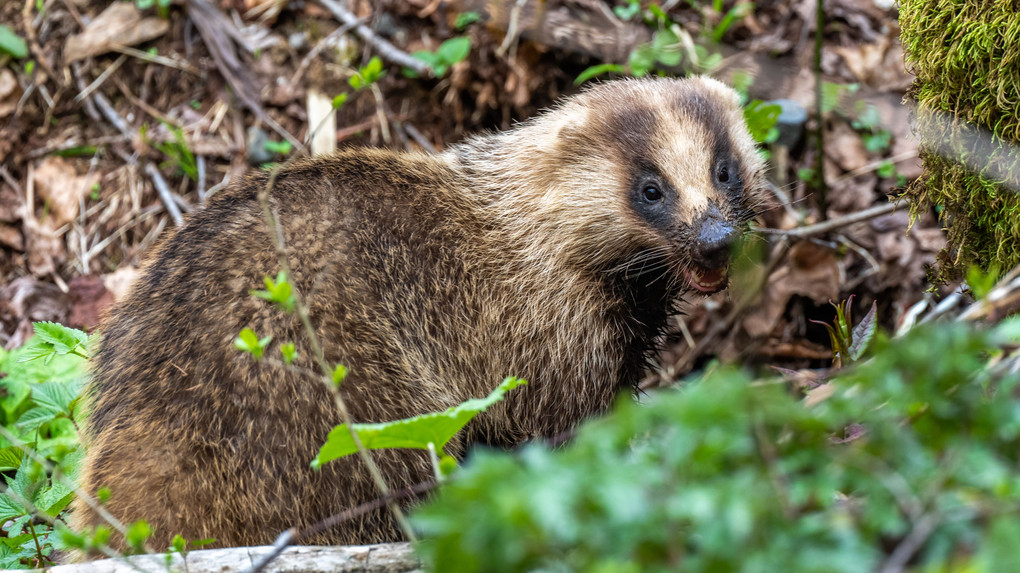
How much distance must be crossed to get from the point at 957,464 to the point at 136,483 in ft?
9.86

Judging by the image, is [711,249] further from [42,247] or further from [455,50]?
[42,247]

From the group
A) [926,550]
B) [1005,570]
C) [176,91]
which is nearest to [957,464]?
[926,550]

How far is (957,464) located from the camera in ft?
5.30

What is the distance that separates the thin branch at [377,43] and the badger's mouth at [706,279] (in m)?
3.63

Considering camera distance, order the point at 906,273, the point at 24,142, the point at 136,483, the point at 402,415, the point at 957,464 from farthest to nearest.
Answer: the point at 24,142
the point at 906,273
the point at 402,415
the point at 136,483
the point at 957,464

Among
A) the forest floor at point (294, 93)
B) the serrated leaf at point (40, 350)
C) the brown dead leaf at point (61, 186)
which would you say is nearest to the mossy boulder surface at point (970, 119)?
the forest floor at point (294, 93)

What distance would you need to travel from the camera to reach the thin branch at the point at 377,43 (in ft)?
24.0

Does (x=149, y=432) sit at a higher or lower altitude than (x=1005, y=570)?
lower

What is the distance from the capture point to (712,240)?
14.1 ft

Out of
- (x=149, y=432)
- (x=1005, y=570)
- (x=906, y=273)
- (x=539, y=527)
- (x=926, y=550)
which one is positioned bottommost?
(x=906, y=273)

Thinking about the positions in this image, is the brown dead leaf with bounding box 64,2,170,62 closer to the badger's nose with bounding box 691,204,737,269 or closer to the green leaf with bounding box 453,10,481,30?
the green leaf with bounding box 453,10,481,30

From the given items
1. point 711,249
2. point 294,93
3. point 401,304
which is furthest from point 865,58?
point 401,304

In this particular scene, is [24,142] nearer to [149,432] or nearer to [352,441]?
[149,432]

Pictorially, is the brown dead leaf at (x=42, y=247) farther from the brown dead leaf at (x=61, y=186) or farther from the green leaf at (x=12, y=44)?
the green leaf at (x=12, y=44)
